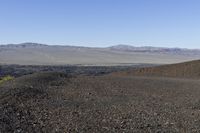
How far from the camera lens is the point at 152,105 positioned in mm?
21891

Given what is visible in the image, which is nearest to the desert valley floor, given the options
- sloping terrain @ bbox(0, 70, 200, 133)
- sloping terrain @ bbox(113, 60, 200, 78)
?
sloping terrain @ bbox(0, 70, 200, 133)

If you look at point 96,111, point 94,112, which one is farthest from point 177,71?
point 94,112

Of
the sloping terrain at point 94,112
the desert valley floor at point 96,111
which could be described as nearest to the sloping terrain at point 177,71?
the desert valley floor at point 96,111

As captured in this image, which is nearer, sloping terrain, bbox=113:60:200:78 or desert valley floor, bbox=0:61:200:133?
desert valley floor, bbox=0:61:200:133

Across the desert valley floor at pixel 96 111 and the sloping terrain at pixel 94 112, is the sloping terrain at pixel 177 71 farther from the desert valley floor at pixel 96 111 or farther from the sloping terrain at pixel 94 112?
the sloping terrain at pixel 94 112

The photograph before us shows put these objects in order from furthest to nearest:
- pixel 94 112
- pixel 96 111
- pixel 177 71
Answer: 1. pixel 177 71
2. pixel 96 111
3. pixel 94 112

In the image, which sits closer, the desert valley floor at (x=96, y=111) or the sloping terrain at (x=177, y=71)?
the desert valley floor at (x=96, y=111)

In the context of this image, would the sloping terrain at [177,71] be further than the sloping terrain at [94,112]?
Yes

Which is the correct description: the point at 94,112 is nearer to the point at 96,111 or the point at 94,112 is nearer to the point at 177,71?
the point at 96,111

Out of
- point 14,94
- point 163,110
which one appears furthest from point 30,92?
point 163,110

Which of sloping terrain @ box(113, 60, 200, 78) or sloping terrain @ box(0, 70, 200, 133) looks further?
sloping terrain @ box(113, 60, 200, 78)

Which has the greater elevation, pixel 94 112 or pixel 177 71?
pixel 177 71

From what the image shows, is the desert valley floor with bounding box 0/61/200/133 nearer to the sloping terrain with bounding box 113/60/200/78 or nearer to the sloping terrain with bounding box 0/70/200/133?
the sloping terrain with bounding box 0/70/200/133

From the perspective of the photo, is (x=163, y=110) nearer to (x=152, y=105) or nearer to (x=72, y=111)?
(x=152, y=105)
